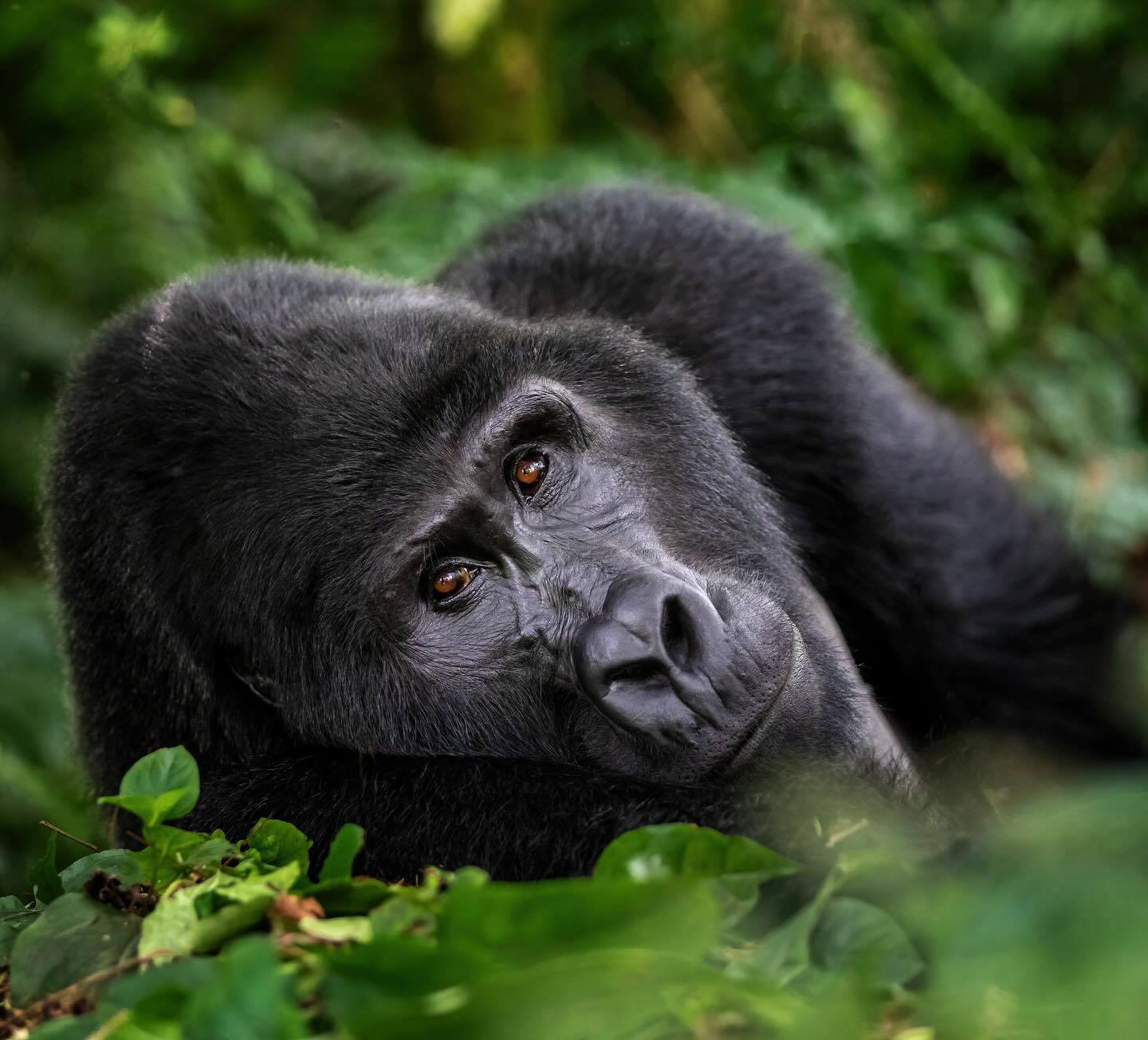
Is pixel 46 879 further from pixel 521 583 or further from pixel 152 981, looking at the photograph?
pixel 521 583

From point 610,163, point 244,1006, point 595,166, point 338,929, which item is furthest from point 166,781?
point 610,163

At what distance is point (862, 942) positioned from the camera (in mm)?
1372

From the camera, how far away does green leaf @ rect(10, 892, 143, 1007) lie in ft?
5.14

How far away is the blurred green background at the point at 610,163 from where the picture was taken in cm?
509

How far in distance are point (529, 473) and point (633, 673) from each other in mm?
516

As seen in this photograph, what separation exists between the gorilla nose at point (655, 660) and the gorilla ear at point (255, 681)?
2.23ft

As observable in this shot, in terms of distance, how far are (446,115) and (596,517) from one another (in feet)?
15.7

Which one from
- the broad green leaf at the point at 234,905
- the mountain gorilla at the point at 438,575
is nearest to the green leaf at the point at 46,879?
the broad green leaf at the point at 234,905

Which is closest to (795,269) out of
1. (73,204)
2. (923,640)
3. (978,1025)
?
(923,640)

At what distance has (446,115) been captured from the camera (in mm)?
6785

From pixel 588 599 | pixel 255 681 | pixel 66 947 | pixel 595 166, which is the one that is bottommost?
pixel 255 681

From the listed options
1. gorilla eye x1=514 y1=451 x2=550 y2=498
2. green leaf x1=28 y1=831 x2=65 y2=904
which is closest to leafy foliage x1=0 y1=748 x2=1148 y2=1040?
green leaf x1=28 y1=831 x2=65 y2=904

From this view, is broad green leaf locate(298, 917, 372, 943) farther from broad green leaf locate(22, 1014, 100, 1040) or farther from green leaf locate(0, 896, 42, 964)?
green leaf locate(0, 896, 42, 964)

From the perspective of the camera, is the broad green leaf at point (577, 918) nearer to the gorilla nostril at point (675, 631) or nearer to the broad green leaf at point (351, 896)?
the broad green leaf at point (351, 896)
